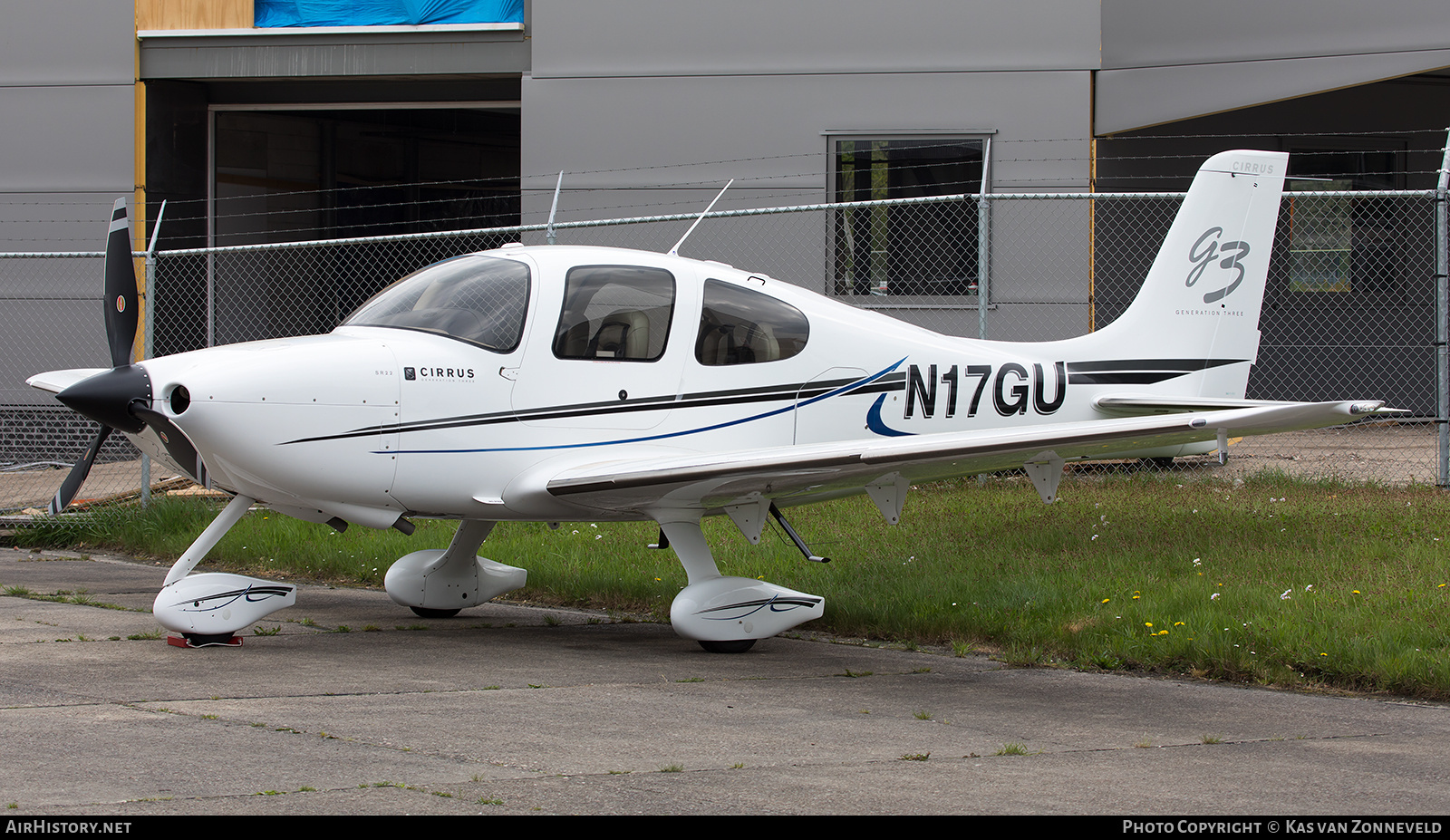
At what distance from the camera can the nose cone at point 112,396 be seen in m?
6.26

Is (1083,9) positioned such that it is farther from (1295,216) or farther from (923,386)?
(923,386)

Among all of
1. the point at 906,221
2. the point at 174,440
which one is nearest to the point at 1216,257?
the point at 906,221

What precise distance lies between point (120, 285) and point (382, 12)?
986cm

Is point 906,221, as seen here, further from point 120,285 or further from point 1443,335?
point 120,285

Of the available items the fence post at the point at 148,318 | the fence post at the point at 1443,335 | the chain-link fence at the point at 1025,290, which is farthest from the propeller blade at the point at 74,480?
the fence post at the point at 1443,335

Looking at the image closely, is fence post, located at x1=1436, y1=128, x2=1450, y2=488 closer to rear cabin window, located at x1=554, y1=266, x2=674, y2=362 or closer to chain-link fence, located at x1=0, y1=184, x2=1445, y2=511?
chain-link fence, located at x1=0, y1=184, x2=1445, y2=511

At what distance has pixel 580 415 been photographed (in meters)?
7.04

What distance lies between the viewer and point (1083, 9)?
14.4 m

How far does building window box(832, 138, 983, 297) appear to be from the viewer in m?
14.4

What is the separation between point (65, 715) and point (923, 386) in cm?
462

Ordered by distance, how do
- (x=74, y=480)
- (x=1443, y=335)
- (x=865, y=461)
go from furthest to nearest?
(x=1443, y=335)
(x=74, y=480)
(x=865, y=461)

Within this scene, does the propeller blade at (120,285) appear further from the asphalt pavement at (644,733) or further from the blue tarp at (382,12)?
the blue tarp at (382,12)

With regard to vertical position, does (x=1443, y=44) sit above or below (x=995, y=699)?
above
